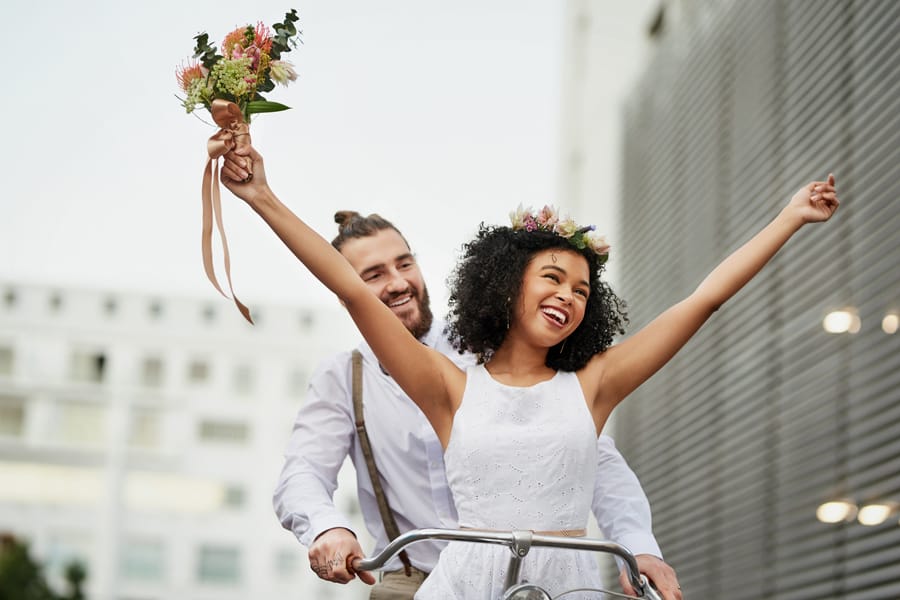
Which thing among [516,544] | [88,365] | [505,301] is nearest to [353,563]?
[516,544]

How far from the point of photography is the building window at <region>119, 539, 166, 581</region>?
139 ft

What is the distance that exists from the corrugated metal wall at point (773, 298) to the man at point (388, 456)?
247 centimetres

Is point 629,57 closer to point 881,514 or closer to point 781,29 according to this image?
point 781,29

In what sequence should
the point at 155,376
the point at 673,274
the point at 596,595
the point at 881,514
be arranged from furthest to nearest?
the point at 155,376 → the point at 673,274 → the point at 881,514 → the point at 596,595

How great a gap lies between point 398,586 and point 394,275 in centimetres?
77

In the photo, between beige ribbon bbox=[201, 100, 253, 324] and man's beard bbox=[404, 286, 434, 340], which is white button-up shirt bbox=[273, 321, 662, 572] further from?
beige ribbon bbox=[201, 100, 253, 324]

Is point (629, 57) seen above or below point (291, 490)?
above

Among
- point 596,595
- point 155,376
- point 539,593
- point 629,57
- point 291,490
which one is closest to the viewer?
point 539,593

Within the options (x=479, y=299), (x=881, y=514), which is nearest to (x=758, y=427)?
(x=881, y=514)

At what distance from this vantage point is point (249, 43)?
2.74m

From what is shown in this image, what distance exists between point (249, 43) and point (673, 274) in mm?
6573

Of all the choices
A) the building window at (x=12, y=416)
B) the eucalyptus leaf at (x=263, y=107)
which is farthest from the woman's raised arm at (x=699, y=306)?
the building window at (x=12, y=416)

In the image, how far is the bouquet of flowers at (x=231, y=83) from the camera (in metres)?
2.66

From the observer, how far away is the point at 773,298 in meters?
7.07
